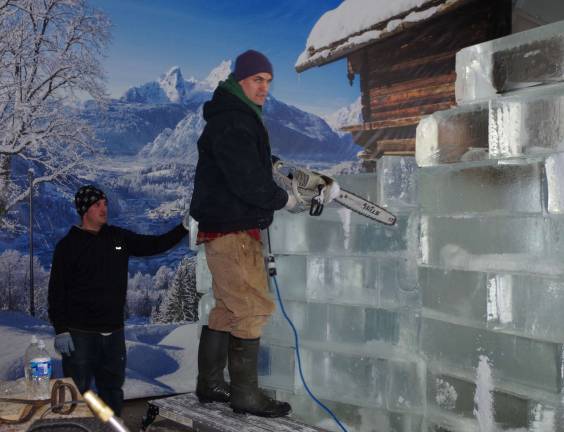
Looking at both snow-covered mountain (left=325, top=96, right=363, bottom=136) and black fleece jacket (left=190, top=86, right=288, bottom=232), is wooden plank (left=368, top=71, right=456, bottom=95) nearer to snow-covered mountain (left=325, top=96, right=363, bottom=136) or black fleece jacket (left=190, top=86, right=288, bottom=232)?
snow-covered mountain (left=325, top=96, right=363, bottom=136)

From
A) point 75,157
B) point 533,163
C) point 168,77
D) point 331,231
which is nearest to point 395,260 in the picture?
point 331,231

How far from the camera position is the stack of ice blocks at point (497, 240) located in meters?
2.10

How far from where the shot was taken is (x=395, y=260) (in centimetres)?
289

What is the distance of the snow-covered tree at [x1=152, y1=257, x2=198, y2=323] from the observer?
23.9ft

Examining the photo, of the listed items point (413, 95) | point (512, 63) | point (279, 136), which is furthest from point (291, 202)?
point (279, 136)

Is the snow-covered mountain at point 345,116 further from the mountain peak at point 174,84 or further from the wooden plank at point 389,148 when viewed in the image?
the mountain peak at point 174,84

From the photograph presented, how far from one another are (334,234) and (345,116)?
4899 millimetres

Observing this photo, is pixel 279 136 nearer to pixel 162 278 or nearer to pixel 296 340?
pixel 162 278

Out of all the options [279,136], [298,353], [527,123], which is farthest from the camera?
[279,136]

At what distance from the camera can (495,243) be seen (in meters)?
2.30

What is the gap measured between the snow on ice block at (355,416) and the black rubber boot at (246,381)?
456mm

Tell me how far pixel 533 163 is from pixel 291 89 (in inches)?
230

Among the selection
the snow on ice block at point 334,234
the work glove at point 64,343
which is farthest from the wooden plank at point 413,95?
the work glove at point 64,343

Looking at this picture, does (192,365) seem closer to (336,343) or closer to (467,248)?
(336,343)
